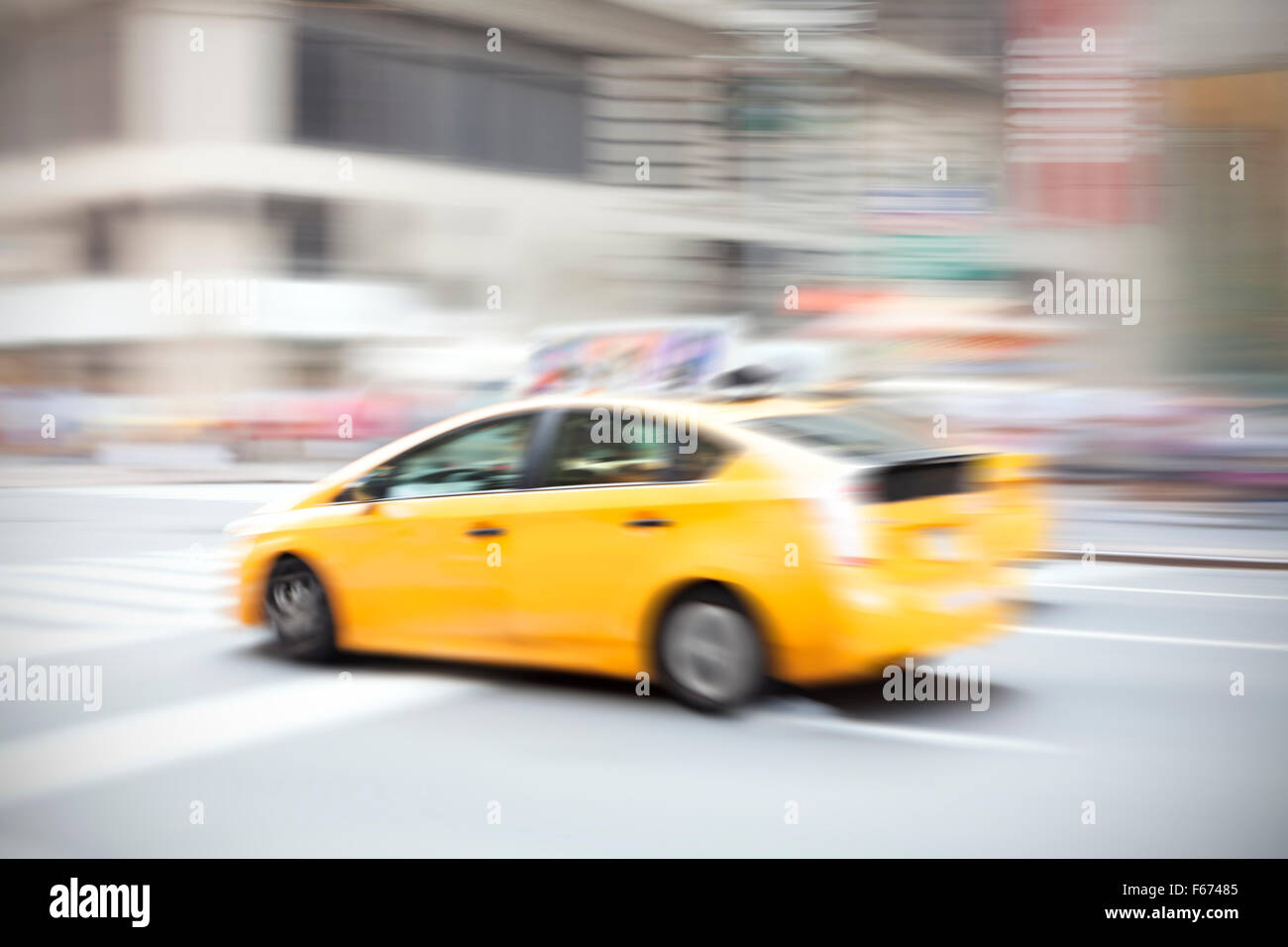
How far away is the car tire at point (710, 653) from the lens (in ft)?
18.6

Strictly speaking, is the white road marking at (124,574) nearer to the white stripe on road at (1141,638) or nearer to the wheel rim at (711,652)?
the wheel rim at (711,652)

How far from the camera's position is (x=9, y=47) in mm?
41438

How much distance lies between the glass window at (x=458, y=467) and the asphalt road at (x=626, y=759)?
862 millimetres

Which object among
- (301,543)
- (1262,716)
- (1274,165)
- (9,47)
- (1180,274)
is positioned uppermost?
(9,47)

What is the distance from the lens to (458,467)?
6.63m

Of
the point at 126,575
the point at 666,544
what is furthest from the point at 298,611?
the point at 126,575

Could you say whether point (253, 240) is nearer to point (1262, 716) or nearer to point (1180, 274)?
point (1180, 274)

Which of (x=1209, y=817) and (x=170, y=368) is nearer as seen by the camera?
(x=1209, y=817)

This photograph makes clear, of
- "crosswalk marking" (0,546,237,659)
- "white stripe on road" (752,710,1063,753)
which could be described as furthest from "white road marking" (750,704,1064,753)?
"crosswalk marking" (0,546,237,659)

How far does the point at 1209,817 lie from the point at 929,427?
1643 centimetres

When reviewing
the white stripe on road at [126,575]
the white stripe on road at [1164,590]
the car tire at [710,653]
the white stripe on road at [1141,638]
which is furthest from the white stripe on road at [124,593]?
the white stripe on road at [1164,590]

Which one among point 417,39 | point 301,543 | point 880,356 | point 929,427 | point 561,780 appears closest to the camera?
point 561,780

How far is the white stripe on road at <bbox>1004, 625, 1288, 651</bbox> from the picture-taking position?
25.0 feet
